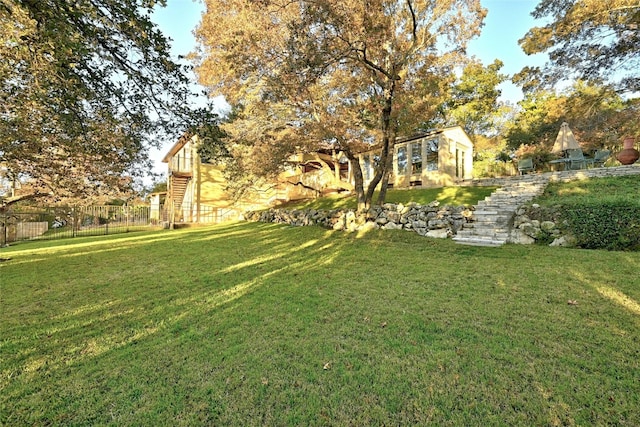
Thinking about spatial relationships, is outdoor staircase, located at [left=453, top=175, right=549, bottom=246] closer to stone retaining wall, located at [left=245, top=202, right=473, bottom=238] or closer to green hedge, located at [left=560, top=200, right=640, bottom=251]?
stone retaining wall, located at [left=245, top=202, right=473, bottom=238]

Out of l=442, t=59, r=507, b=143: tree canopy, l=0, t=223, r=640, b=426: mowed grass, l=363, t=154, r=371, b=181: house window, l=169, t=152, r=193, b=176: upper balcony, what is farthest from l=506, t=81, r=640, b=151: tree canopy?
l=169, t=152, r=193, b=176: upper balcony

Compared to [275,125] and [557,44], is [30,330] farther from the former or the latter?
[557,44]

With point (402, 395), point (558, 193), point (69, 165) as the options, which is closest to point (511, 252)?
point (558, 193)

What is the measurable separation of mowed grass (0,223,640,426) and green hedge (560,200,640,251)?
3.00ft

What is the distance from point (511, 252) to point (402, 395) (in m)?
5.70

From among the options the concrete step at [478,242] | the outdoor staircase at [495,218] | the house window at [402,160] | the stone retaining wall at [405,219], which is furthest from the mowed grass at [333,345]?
the house window at [402,160]

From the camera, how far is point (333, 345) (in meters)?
3.04

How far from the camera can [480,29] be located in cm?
1011

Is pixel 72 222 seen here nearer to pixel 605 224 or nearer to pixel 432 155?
pixel 432 155

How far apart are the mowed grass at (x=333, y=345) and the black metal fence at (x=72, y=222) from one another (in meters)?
12.0

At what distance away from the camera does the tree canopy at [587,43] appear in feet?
32.6

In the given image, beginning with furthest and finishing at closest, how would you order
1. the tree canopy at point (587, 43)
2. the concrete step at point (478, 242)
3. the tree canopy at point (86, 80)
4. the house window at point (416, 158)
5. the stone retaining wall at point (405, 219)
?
the house window at point (416, 158)
the tree canopy at point (587, 43)
the stone retaining wall at point (405, 219)
the concrete step at point (478, 242)
the tree canopy at point (86, 80)

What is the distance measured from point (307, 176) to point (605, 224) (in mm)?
15920

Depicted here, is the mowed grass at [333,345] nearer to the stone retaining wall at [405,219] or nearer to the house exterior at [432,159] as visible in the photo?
the stone retaining wall at [405,219]
